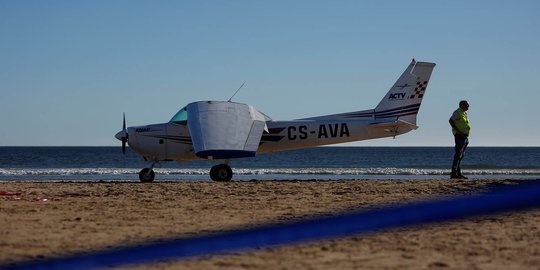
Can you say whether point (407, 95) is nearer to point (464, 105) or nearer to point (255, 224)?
point (464, 105)

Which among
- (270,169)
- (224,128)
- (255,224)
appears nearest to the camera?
(255,224)

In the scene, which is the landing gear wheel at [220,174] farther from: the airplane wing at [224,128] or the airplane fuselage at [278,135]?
the airplane wing at [224,128]

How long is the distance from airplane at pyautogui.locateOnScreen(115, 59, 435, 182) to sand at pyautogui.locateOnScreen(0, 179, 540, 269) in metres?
3.84

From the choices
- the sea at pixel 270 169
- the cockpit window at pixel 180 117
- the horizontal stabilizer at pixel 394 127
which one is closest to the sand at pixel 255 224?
the cockpit window at pixel 180 117

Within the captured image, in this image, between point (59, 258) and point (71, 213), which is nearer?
point (59, 258)

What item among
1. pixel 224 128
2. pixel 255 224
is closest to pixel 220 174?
pixel 224 128

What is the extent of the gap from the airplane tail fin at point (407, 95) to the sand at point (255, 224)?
6606mm

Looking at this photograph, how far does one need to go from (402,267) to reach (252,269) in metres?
1.16

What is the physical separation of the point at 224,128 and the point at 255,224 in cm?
858

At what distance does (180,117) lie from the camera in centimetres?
1841

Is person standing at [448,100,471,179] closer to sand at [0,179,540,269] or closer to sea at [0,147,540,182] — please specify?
sand at [0,179,540,269]

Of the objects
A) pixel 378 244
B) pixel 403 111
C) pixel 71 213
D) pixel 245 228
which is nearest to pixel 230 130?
pixel 403 111

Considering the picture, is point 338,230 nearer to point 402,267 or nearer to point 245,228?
point 245,228

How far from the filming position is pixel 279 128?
18.8 metres
